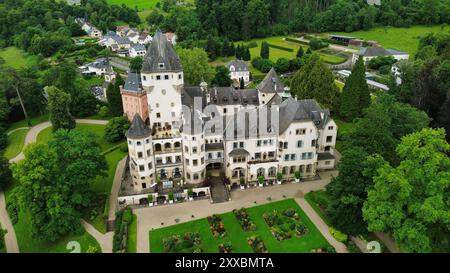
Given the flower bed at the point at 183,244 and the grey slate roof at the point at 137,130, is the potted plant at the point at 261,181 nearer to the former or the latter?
the flower bed at the point at 183,244

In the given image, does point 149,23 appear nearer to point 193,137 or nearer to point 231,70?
point 231,70

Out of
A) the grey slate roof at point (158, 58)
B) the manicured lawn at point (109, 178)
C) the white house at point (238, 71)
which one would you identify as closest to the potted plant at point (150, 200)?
the manicured lawn at point (109, 178)

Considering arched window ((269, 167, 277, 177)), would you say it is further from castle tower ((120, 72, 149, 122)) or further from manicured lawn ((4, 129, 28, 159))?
manicured lawn ((4, 129, 28, 159))

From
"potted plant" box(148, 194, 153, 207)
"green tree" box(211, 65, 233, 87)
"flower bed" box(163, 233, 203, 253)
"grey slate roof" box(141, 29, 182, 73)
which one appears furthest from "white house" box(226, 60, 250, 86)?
"flower bed" box(163, 233, 203, 253)

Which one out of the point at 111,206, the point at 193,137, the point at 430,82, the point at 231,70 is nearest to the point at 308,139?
the point at 193,137

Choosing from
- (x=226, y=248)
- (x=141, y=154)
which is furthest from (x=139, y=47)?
(x=226, y=248)

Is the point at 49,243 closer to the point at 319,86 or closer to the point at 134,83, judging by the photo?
the point at 134,83
